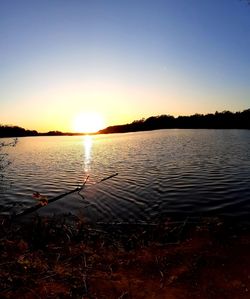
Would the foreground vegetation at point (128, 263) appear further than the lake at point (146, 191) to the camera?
No

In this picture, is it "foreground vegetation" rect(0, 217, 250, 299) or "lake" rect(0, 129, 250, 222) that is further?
"lake" rect(0, 129, 250, 222)

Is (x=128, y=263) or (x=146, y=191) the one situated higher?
(x=128, y=263)

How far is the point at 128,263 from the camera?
30.4ft

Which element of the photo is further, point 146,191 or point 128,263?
point 146,191

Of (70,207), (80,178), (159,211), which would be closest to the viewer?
(159,211)

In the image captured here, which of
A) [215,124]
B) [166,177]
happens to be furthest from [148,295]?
[215,124]

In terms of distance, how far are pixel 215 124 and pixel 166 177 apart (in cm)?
13608

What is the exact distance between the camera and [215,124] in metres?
154

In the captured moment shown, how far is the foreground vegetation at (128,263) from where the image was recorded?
7.52 m

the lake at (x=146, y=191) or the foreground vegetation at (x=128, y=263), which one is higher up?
the foreground vegetation at (x=128, y=263)

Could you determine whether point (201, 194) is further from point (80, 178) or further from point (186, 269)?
point (80, 178)

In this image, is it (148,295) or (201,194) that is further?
(201,194)

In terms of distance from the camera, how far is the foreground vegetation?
7516 mm

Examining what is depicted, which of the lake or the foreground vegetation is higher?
the foreground vegetation
